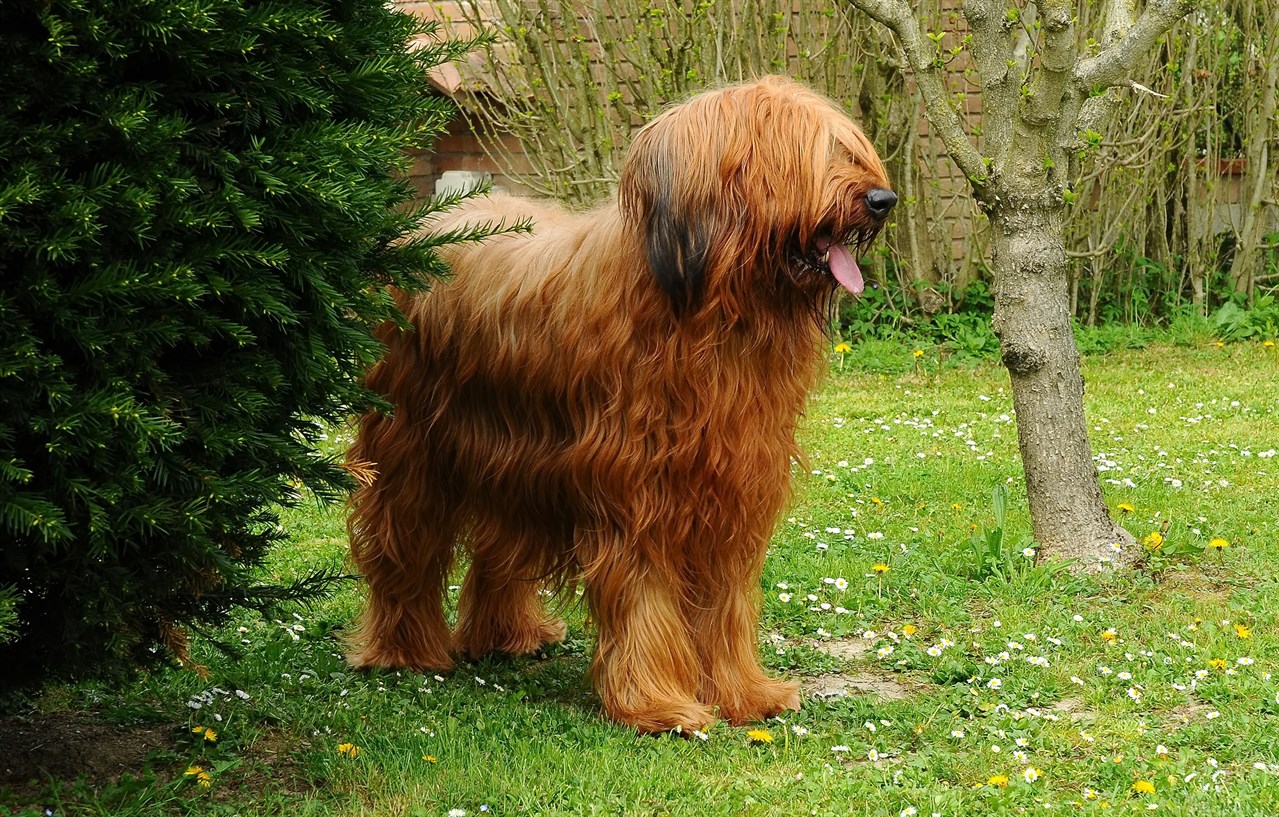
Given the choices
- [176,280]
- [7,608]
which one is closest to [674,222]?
[176,280]

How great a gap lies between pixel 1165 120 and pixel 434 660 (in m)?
8.36

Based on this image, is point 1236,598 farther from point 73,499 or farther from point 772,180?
point 73,499

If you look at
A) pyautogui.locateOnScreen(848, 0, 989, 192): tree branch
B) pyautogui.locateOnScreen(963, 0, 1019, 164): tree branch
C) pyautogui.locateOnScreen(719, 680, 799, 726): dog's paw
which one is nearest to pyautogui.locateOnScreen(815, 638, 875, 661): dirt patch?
pyautogui.locateOnScreen(719, 680, 799, 726): dog's paw

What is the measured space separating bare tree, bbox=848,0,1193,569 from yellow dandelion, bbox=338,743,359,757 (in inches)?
120

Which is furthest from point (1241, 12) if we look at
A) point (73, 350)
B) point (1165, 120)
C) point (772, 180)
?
→ point (73, 350)

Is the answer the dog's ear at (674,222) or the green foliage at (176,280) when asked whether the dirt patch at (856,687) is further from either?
the green foliage at (176,280)

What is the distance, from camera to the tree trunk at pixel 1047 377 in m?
5.75

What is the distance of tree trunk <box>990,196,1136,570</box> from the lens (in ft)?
18.9

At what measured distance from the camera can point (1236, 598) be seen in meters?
5.51

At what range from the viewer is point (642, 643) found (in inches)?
173

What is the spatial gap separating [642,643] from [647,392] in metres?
0.80

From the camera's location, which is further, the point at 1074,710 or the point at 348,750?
the point at 1074,710

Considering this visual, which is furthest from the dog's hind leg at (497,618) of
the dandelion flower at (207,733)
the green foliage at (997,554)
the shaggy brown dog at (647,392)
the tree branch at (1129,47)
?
the tree branch at (1129,47)

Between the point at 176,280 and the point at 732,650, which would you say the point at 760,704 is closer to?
the point at 732,650
